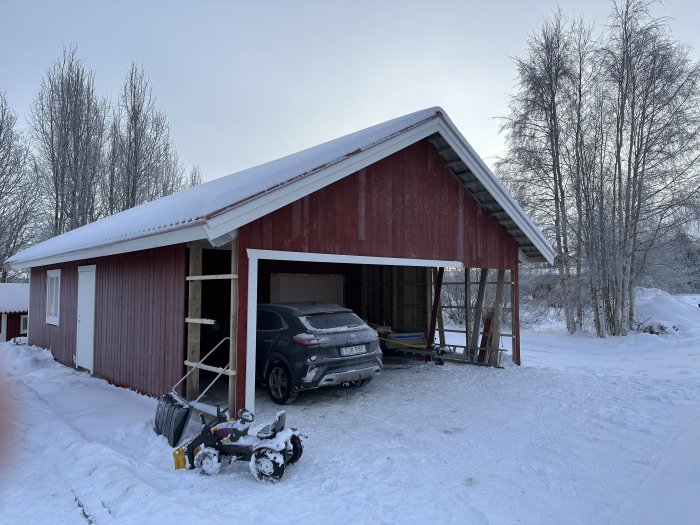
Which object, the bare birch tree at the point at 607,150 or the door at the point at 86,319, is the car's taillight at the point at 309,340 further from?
the bare birch tree at the point at 607,150

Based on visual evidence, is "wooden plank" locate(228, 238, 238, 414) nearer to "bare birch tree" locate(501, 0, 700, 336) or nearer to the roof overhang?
the roof overhang

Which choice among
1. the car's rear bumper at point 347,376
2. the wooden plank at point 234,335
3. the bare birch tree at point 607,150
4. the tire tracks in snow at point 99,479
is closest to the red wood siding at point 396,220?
the wooden plank at point 234,335

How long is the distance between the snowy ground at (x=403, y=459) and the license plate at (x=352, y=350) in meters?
0.84

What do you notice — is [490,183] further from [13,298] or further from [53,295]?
[13,298]

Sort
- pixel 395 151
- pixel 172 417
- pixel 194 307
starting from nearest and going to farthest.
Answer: pixel 172 417, pixel 194 307, pixel 395 151

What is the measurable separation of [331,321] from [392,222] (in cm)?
225

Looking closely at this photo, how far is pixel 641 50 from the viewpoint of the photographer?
17.7m

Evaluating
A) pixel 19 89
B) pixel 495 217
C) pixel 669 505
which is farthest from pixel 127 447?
pixel 19 89

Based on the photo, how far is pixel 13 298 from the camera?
21.6 m

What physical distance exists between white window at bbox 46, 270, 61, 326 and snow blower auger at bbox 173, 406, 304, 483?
9.96m

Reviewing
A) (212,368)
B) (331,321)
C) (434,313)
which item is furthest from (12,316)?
(331,321)

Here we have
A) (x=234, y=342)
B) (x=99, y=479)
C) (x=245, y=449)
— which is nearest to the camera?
(x=99, y=479)

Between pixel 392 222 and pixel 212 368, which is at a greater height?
pixel 392 222

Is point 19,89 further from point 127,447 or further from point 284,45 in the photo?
point 127,447
